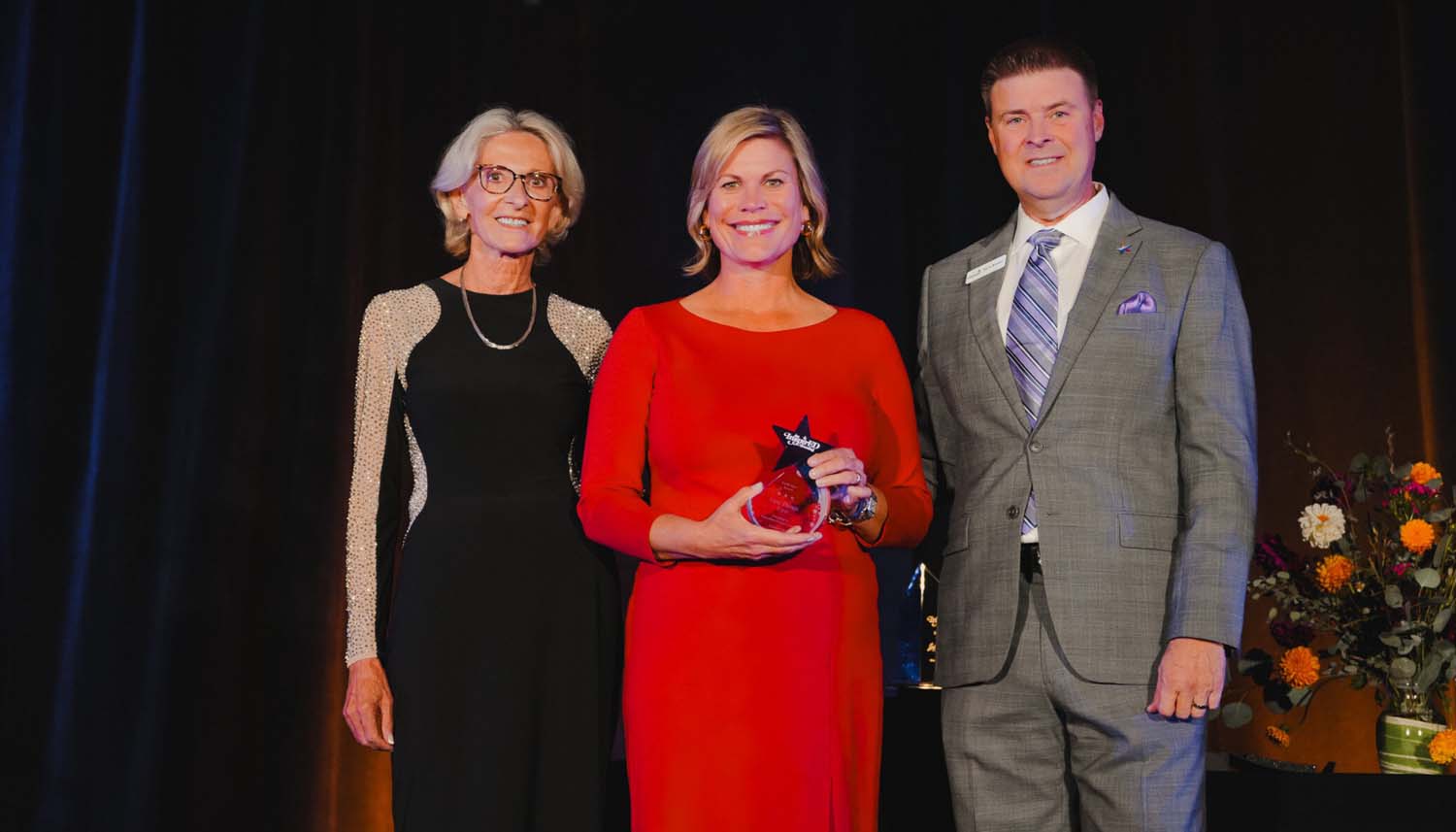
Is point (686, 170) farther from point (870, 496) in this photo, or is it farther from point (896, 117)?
point (870, 496)

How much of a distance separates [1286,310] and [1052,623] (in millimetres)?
1987

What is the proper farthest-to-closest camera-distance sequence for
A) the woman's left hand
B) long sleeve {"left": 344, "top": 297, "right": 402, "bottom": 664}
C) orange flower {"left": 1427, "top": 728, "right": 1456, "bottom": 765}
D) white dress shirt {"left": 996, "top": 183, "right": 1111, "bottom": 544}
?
orange flower {"left": 1427, "top": 728, "right": 1456, "bottom": 765}, long sleeve {"left": 344, "top": 297, "right": 402, "bottom": 664}, white dress shirt {"left": 996, "top": 183, "right": 1111, "bottom": 544}, the woman's left hand

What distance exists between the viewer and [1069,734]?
191 cm

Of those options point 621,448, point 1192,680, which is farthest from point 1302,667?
point 621,448

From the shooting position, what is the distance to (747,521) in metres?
1.75

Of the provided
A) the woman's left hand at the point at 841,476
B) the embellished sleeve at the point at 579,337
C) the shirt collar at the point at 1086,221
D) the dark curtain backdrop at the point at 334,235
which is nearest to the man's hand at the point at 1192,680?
the woman's left hand at the point at 841,476

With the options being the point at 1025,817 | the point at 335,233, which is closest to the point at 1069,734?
the point at 1025,817

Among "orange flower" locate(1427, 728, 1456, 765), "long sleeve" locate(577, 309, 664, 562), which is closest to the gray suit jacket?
"long sleeve" locate(577, 309, 664, 562)

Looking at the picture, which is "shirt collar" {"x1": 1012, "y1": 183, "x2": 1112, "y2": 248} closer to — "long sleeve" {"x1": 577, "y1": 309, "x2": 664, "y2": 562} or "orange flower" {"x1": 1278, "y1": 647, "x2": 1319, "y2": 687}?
"long sleeve" {"x1": 577, "y1": 309, "x2": 664, "y2": 562}

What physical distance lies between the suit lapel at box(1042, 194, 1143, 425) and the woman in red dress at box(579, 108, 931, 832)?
0.86ft

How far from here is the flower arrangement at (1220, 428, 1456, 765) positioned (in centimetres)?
252

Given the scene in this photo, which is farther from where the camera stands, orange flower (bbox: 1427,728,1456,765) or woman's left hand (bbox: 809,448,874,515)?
orange flower (bbox: 1427,728,1456,765)

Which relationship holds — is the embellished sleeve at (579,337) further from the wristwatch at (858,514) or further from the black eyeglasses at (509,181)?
the wristwatch at (858,514)

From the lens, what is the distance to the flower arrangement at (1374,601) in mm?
2516
